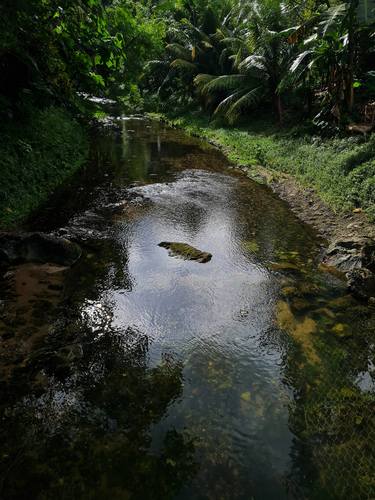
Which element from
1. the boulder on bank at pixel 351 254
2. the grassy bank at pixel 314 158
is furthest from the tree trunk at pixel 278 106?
the boulder on bank at pixel 351 254

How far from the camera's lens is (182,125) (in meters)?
21.9

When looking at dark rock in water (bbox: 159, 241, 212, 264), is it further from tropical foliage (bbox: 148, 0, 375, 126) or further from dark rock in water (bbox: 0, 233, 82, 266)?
tropical foliage (bbox: 148, 0, 375, 126)

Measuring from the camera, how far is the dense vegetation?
414 cm

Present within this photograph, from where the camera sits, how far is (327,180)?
32.1 feet

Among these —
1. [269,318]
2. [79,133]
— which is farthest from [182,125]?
[269,318]

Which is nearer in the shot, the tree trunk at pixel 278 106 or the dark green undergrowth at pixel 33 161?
the dark green undergrowth at pixel 33 161

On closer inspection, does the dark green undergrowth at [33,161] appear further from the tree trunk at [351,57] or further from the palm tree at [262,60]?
the tree trunk at [351,57]

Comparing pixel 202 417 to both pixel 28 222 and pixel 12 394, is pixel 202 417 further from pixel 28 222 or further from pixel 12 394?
pixel 28 222

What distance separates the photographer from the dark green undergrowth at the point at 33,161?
8.60m

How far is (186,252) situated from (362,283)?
3.18m

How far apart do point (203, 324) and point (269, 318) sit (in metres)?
0.99

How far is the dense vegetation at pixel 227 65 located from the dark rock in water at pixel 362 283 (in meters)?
2.76

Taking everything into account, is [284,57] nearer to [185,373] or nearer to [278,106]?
[278,106]

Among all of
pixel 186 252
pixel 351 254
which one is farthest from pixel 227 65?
pixel 351 254
